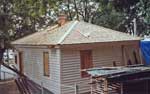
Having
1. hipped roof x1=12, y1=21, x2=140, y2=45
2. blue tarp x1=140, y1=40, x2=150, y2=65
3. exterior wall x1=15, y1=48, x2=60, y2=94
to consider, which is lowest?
exterior wall x1=15, y1=48, x2=60, y2=94

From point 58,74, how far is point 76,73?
1.06 meters

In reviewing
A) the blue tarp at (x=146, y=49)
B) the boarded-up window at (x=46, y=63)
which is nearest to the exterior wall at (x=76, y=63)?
the boarded-up window at (x=46, y=63)

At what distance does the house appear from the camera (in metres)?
18.7

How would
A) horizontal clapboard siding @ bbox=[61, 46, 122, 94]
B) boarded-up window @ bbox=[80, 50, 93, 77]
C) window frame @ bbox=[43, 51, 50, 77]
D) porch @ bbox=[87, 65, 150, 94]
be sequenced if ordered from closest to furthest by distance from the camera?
porch @ bbox=[87, 65, 150, 94] < horizontal clapboard siding @ bbox=[61, 46, 122, 94] < boarded-up window @ bbox=[80, 50, 93, 77] < window frame @ bbox=[43, 51, 50, 77]

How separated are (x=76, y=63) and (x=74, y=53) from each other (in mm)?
594

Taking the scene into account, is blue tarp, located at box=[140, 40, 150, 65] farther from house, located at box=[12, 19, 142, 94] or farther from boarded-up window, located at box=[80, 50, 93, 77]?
boarded-up window, located at box=[80, 50, 93, 77]

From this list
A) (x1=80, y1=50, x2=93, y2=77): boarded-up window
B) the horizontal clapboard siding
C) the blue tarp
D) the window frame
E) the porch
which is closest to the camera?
the porch

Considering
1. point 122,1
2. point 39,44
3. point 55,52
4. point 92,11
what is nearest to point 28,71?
point 39,44

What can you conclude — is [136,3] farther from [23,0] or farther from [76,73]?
[23,0]

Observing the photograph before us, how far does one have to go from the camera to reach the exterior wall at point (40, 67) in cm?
1902

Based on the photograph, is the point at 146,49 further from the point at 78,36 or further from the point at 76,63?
the point at 78,36

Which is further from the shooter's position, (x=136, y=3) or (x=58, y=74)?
(x=58, y=74)

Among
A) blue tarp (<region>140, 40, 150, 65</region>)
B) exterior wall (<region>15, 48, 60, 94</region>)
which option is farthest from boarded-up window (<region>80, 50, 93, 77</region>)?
blue tarp (<region>140, 40, 150, 65</region>)

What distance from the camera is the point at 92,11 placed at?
131 ft
